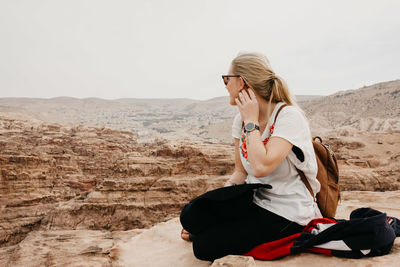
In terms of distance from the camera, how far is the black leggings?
2230 millimetres

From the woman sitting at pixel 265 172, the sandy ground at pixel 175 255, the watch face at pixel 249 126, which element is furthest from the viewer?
the watch face at pixel 249 126

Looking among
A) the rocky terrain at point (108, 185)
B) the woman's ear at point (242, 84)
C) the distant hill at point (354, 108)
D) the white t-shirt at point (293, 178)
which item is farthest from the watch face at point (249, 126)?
the distant hill at point (354, 108)

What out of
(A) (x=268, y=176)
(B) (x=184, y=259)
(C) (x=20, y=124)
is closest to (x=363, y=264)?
(A) (x=268, y=176)

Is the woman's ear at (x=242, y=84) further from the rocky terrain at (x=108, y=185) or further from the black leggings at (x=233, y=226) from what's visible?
the rocky terrain at (x=108, y=185)

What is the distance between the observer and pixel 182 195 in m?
13.1

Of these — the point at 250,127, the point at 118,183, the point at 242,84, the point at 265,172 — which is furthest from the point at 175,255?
the point at 118,183

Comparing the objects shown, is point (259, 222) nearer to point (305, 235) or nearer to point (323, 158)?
point (305, 235)

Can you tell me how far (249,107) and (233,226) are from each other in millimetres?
997

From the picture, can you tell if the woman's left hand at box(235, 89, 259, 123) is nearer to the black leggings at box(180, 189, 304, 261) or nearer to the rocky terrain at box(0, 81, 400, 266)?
the black leggings at box(180, 189, 304, 261)

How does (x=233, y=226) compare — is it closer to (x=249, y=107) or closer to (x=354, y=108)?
(x=249, y=107)

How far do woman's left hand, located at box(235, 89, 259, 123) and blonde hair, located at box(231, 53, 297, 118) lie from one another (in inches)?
3.5

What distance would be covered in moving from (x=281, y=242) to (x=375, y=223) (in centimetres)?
67

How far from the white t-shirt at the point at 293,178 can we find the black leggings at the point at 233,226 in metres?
0.08

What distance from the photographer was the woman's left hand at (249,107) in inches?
92.0
